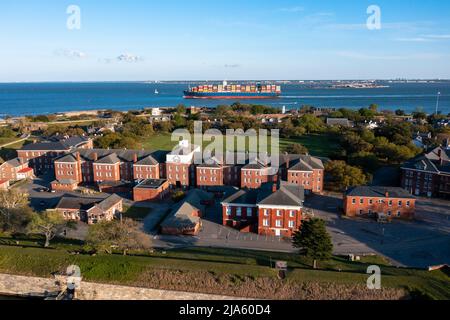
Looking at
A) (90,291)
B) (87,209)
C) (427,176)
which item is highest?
(427,176)

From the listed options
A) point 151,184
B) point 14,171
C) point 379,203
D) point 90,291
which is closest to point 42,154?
point 14,171

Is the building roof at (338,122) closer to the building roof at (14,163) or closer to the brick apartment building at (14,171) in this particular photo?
the brick apartment building at (14,171)

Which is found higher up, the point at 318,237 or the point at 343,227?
the point at 318,237

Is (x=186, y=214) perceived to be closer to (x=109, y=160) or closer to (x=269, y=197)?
(x=269, y=197)

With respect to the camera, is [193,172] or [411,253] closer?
[411,253]

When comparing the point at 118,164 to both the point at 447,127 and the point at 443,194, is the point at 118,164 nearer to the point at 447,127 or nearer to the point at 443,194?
the point at 443,194
